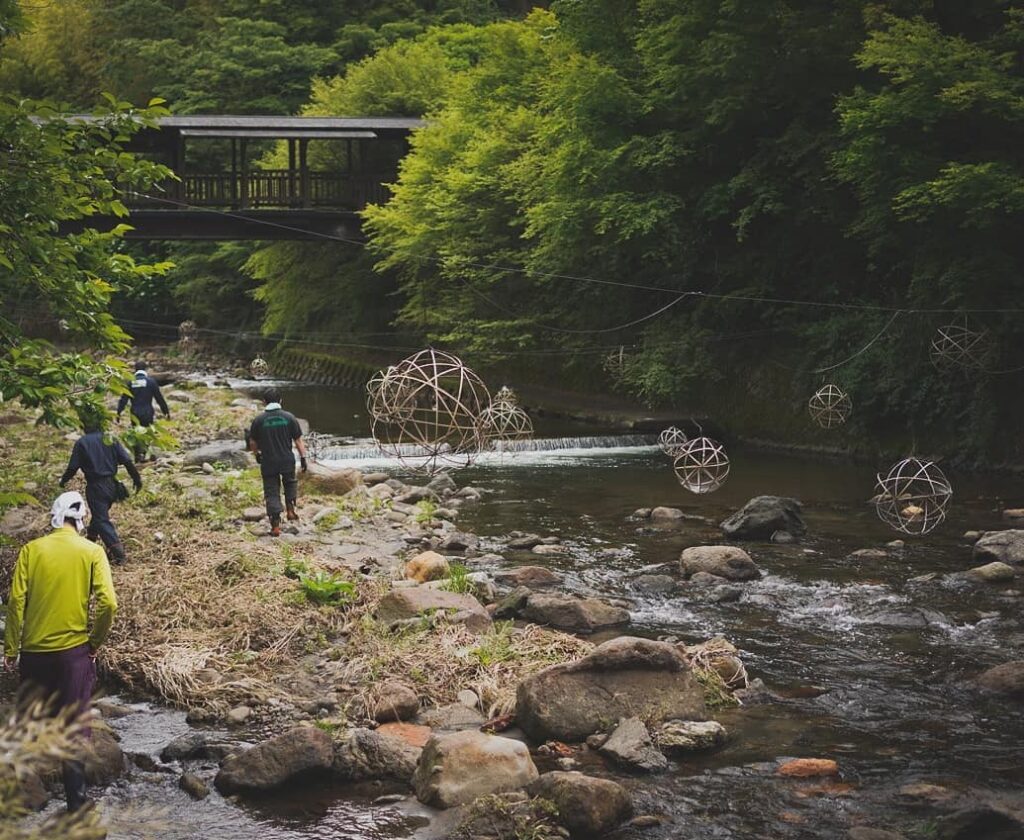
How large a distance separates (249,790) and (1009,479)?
16399 millimetres

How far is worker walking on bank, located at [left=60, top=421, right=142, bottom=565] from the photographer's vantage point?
36.7 feet

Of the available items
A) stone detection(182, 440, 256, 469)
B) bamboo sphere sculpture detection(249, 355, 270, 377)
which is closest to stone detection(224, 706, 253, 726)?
stone detection(182, 440, 256, 469)

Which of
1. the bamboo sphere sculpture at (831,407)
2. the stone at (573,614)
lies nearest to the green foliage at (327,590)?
the stone at (573,614)

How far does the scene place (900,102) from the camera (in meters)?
19.0

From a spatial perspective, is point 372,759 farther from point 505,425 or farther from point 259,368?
point 259,368

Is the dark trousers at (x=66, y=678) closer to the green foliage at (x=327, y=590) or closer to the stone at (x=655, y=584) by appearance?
the green foliage at (x=327, y=590)

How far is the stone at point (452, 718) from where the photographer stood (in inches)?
337

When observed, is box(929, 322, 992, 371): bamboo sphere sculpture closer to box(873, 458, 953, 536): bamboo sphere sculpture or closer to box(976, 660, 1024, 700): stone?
box(873, 458, 953, 536): bamboo sphere sculpture

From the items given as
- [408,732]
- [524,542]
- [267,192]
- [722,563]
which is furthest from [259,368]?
[408,732]

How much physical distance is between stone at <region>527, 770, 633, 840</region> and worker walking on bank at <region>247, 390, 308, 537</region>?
7.42m

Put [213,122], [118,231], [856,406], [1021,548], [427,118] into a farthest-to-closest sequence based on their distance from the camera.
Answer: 1. [427,118]
2. [213,122]
3. [856,406]
4. [1021,548]
5. [118,231]

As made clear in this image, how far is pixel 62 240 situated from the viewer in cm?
779

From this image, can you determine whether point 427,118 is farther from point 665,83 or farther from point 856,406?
point 856,406

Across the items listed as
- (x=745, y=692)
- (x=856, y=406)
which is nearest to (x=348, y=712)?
(x=745, y=692)
